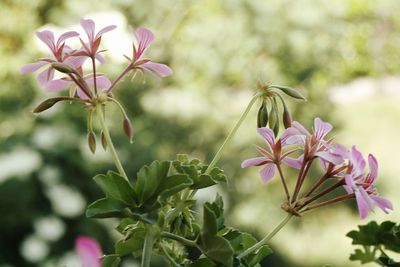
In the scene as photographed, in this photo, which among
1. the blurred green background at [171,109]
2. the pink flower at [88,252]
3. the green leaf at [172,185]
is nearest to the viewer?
the pink flower at [88,252]

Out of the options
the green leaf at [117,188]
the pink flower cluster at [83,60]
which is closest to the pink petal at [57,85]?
the pink flower cluster at [83,60]

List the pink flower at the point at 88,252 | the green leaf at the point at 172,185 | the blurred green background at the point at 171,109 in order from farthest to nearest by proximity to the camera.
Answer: the blurred green background at the point at 171,109 < the green leaf at the point at 172,185 < the pink flower at the point at 88,252

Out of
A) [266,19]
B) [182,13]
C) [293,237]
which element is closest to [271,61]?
[266,19]

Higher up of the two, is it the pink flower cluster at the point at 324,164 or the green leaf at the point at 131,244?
the pink flower cluster at the point at 324,164

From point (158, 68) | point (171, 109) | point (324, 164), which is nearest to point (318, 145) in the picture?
point (324, 164)

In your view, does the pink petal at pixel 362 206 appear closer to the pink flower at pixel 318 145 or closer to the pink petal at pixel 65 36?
the pink flower at pixel 318 145

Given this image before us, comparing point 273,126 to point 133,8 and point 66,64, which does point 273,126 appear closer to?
point 66,64

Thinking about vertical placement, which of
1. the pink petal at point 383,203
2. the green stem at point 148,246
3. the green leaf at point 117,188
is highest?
the pink petal at point 383,203
